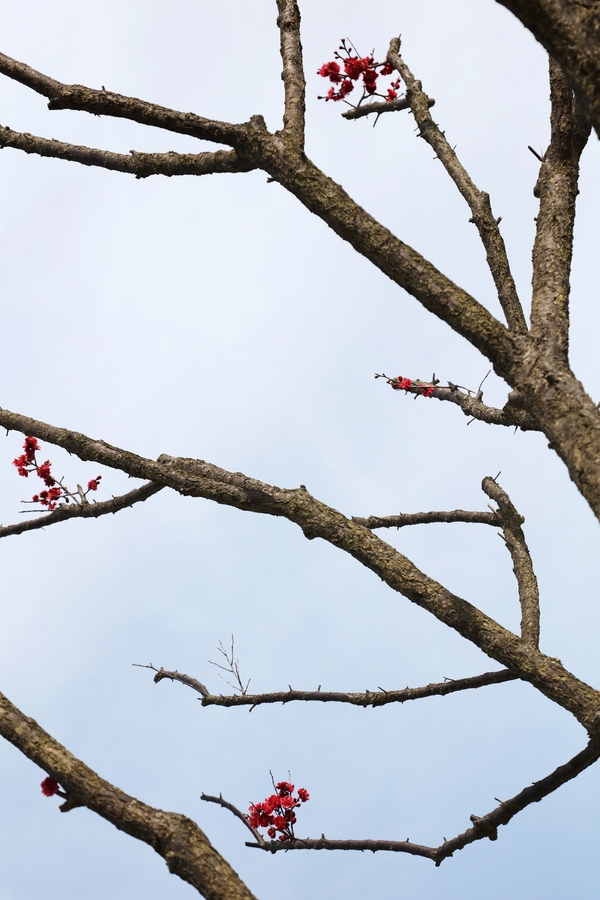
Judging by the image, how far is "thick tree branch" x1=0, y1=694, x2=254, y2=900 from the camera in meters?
2.94

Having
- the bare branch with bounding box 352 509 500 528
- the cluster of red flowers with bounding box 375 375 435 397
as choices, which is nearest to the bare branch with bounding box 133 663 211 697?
the bare branch with bounding box 352 509 500 528

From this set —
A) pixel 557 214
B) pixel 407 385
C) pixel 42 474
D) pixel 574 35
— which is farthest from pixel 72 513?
pixel 574 35

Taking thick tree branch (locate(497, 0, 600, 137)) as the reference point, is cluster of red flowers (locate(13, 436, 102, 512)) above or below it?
above

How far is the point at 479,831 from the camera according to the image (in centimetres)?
551

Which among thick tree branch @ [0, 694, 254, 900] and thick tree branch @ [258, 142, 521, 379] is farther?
thick tree branch @ [258, 142, 521, 379]

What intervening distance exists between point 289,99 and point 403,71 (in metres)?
2.85

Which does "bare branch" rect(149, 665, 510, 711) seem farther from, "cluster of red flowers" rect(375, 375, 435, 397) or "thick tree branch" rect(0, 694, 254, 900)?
"cluster of red flowers" rect(375, 375, 435, 397)

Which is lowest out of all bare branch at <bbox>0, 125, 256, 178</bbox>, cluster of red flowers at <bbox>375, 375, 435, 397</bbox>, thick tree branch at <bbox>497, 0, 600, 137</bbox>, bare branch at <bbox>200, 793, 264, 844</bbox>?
bare branch at <bbox>200, 793, 264, 844</bbox>

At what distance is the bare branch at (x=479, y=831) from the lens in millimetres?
5012

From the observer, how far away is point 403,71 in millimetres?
6902

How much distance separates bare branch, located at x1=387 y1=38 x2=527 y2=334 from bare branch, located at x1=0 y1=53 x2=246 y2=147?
200 cm

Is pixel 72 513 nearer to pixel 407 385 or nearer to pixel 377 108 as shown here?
pixel 407 385

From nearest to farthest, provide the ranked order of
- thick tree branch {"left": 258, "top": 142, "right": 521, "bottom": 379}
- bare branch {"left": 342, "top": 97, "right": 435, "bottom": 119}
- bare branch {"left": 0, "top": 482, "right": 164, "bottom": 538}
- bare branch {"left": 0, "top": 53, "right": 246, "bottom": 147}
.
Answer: thick tree branch {"left": 258, "top": 142, "right": 521, "bottom": 379} < bare branch {"left": 0, "top": 53, "right": 246, "bottom": 147} < bare branch {"left": 0, "top": 482, "right": 164, "bottom": 538} < bare branch {"left": 342, "top": 97, "right": 435, "bottom": 119}

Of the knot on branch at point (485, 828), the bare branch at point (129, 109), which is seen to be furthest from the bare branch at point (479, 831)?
A: the bare branch at point (129, 109)
